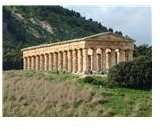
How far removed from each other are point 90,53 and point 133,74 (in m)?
17.9

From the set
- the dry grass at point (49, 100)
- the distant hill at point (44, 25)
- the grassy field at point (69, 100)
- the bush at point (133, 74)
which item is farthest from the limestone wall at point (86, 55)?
the distant hill at point (44, 25)

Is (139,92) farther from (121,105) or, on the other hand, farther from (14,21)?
(14,21)

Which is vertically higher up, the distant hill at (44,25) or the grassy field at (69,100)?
the distant hill at (44,25)

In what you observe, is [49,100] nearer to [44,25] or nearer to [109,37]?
[109,37]

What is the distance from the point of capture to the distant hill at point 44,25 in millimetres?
79375

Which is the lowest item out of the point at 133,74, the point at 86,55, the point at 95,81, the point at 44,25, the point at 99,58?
the point at 95,81

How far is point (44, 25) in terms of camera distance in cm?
8625

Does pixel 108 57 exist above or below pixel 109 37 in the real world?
below

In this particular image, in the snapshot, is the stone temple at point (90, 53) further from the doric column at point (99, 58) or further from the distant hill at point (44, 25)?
the distant hill at point (44, 25)

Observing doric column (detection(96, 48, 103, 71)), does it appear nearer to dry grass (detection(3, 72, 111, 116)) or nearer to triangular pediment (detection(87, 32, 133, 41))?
triangular pediment (detection(87, 32, 133, 41))

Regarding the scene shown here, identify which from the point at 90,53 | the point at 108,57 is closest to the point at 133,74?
the point at 90,53

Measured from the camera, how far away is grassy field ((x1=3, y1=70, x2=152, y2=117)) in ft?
91.4

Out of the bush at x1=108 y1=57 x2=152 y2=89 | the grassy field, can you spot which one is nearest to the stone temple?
the bush at x1=108 y1=57 x2=152 y2=89
